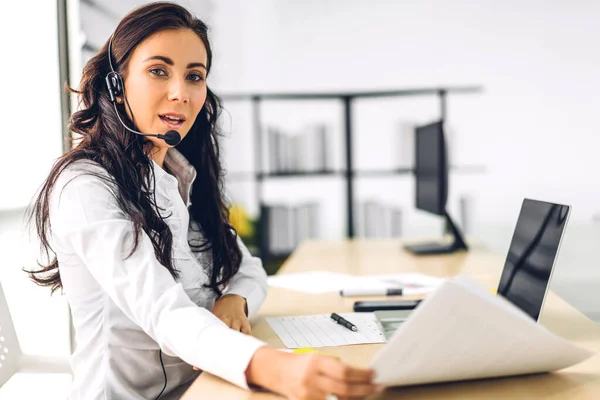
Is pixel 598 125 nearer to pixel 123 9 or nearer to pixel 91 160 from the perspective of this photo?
pixel 123 9

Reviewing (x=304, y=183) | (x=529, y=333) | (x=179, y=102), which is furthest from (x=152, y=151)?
(x=304, y=183)

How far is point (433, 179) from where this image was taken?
89.5 inches

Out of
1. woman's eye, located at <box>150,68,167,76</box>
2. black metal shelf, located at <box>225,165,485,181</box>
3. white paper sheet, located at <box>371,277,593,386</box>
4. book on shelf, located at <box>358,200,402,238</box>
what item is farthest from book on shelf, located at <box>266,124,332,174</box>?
white paper sheet, located at <box>371,277,593,386</box>

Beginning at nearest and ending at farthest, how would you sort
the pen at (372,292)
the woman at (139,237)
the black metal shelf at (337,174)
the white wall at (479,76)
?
1. the woman at (139,237)
2. the pen at (372,292)
3. the black metal shelf at (337,174)
4. the white wall at (479,76)

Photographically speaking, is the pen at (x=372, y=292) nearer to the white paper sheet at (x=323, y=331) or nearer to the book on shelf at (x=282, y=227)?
the white paper sheet at (x=323, y=331)

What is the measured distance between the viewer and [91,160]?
110 centimetres

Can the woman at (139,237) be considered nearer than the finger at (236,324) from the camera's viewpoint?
Yes

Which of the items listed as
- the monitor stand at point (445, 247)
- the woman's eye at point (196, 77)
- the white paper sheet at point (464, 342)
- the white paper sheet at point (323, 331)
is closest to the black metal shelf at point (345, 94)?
the monitor stand at point (445, 247)

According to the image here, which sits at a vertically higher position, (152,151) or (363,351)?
(152,151)

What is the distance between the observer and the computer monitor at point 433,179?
2.18m

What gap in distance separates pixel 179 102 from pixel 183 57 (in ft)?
0.31

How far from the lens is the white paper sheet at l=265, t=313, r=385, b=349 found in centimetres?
105

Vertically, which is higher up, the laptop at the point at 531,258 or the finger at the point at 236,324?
the laptop at the point at 531,258

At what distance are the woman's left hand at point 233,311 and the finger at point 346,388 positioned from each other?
44 cm
